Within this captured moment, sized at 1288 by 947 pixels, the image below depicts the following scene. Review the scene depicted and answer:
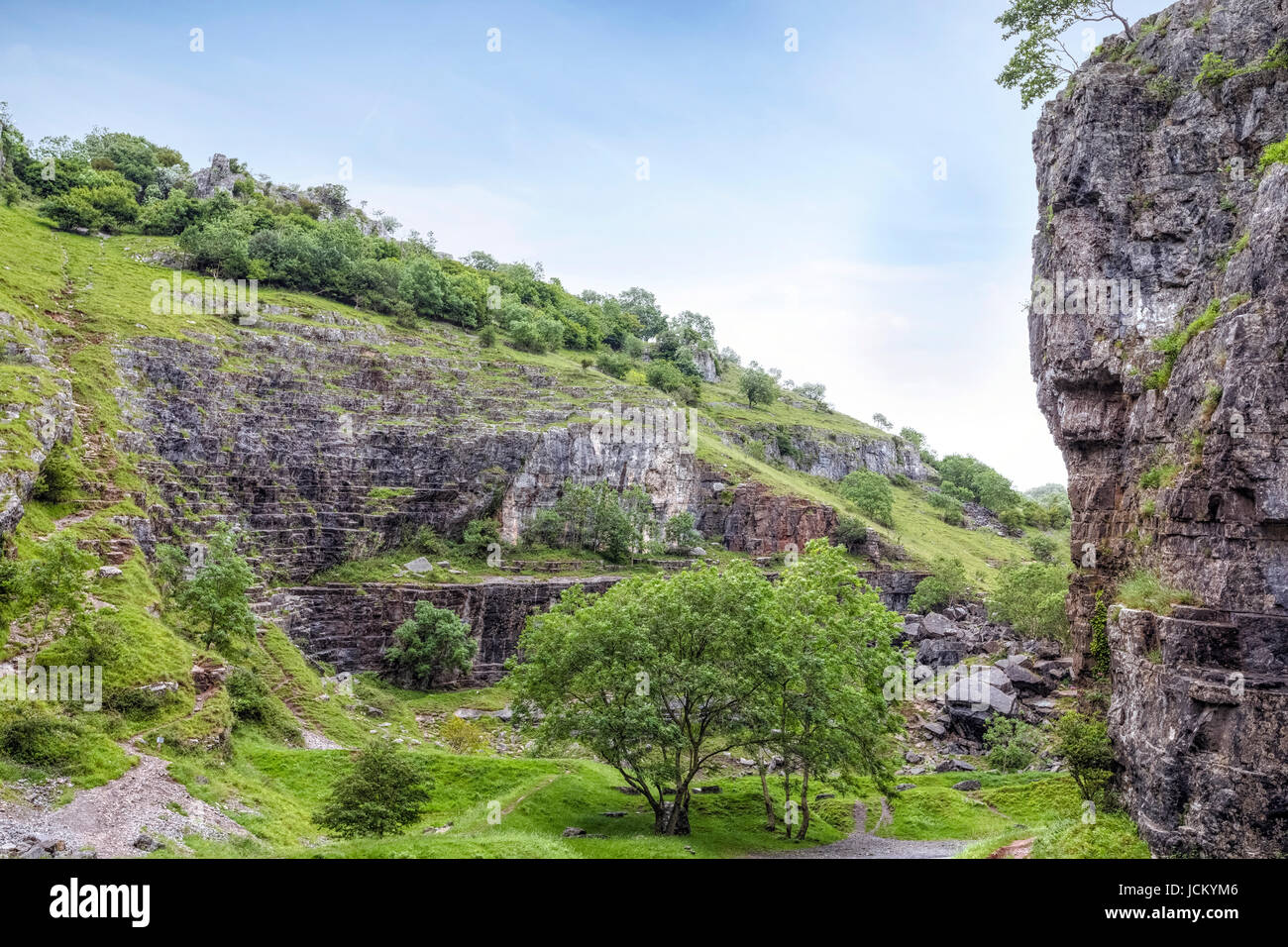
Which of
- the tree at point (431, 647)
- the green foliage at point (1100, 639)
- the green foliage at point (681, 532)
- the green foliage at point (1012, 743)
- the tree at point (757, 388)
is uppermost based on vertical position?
the tree at point (757, 388)

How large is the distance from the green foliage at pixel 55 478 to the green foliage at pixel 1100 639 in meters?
46.7

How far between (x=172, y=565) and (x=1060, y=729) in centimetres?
4249

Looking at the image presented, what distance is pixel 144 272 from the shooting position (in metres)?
76.0

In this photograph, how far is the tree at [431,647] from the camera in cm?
4812

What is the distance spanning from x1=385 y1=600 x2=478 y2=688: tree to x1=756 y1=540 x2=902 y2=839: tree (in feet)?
84.6

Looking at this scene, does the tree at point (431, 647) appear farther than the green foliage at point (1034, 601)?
No

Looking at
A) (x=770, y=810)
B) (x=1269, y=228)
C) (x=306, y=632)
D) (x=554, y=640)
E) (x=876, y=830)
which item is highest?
(x=1269, y=228)

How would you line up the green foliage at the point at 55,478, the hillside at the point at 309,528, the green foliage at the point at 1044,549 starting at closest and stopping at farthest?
the hillside at the point at 309,528 → the green foliage at the point at 55,478 → the green foliage at the point at 1044,549

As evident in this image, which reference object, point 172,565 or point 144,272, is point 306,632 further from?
point 144,272

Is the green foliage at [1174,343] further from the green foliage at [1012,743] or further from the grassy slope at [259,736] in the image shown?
the green foliage at [1012,743]

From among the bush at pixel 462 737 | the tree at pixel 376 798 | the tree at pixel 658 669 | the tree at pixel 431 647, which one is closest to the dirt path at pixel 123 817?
the tree at pixel 376 798

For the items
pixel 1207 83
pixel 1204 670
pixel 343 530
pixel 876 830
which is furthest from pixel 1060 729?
pixel 343 530

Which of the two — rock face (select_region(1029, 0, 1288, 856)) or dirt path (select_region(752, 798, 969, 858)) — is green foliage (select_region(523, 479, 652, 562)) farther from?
rock face (select_region(1029, 0, 1288, 856))

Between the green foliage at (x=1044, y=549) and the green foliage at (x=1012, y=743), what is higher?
the green foliage at (x=1044, y=549)
